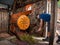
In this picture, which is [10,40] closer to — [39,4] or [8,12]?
[8,12]

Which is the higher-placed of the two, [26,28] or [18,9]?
[18,9]

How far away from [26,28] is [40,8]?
123 cm

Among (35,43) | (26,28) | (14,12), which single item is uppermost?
(14,12)

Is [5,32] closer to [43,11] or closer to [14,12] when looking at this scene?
[14,12]

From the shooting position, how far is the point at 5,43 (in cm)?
712

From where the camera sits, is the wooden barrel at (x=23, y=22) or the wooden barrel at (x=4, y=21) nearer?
the wooden barrel at (x=23, y=22)

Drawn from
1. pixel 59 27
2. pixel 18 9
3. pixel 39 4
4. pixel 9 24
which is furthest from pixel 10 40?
pixel 59 27

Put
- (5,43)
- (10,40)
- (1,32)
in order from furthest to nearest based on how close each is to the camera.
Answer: (1,32) → (10,40) → (5,43)

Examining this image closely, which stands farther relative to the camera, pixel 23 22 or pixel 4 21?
pixel 4 21

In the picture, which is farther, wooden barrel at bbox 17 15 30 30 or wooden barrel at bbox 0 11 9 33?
wooden barrel at bbox 0 11 9 33

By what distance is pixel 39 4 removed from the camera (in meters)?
9.14

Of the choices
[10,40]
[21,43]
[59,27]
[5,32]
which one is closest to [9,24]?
[5,32]

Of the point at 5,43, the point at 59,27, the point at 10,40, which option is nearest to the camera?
the point at 5,43

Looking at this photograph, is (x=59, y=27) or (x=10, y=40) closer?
(x=10, y=40)
